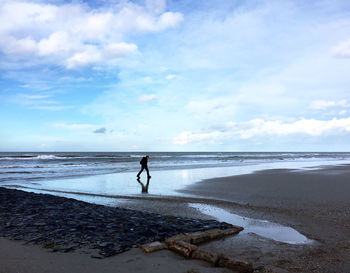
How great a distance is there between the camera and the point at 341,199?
1092 centimetres

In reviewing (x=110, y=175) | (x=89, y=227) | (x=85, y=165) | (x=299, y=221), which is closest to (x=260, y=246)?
(x=299, y=221)

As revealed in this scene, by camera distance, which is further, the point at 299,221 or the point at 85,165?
the point at 85,165

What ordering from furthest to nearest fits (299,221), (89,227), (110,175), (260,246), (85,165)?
(85,165), (110,175), (299,221), (89,227), (260,246)

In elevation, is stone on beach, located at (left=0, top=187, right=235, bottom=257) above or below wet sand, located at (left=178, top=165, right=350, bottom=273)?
above

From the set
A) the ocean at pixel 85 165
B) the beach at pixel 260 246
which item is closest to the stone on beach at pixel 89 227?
the beach at pixel 260 246

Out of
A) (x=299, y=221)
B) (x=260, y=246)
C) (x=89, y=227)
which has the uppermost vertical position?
(x=89, y=227)

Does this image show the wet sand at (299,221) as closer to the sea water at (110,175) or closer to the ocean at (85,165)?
the sea water at (110,175)

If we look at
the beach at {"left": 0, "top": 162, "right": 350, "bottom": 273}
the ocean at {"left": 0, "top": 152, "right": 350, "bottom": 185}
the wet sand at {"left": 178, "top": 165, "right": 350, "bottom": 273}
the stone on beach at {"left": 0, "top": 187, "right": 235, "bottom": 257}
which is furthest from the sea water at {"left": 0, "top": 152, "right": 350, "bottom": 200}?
the beach at {"left": 0, "top": 162, "right": 350, "bottom": 273}

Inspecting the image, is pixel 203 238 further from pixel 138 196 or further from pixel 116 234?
pixel 138 196

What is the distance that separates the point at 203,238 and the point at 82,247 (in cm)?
238

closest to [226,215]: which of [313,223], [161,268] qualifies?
[313,223]

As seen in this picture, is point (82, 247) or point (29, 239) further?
point (29, 239)

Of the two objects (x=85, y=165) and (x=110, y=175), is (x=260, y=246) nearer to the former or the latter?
(x=110, y=175)

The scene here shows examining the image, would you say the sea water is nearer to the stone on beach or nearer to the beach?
the stone on beach
